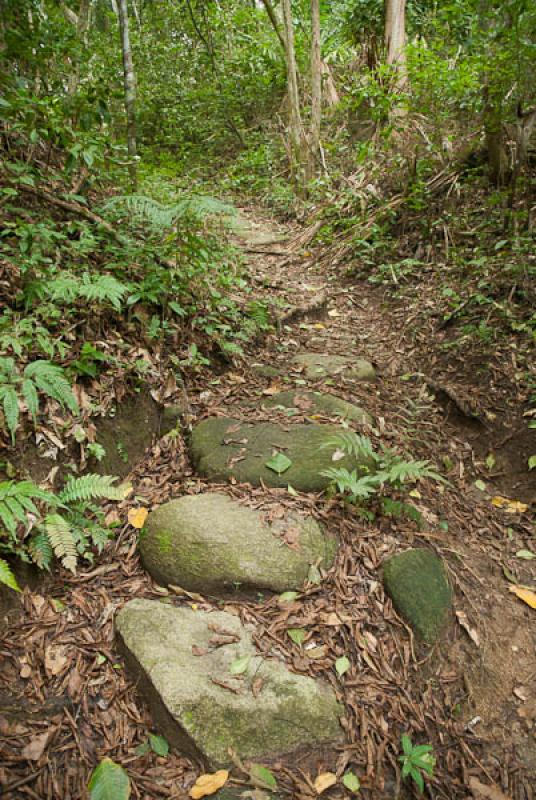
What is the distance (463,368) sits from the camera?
14.5 ft

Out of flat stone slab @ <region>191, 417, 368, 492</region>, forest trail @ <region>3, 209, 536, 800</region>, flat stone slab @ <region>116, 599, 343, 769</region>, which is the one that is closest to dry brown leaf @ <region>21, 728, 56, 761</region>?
forest trail @ <region>3, 209, 536, 800</region>

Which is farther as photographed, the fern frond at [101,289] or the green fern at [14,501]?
the fern frond at [101,289]

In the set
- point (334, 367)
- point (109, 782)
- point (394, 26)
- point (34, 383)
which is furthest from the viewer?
point (394, 26)

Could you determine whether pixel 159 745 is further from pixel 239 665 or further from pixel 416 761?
pixel 416 761

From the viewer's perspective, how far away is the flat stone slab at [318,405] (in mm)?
3681

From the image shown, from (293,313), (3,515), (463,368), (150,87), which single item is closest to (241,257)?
(293,313)

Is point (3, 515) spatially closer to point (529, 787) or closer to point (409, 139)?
point (529, 787)

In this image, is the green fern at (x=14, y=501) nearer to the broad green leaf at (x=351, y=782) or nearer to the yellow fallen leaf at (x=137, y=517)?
the yellow fallen leaf at (x=137, y=517)

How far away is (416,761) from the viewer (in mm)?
2027

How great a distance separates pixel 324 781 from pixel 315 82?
359 inches

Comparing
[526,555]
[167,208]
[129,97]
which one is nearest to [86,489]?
[167,208]

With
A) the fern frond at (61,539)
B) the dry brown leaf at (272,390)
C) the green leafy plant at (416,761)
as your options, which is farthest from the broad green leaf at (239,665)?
the dry brown leaf at (272,390)

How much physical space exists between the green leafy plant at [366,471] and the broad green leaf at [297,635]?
785 mm

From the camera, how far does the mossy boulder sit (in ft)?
8.23
